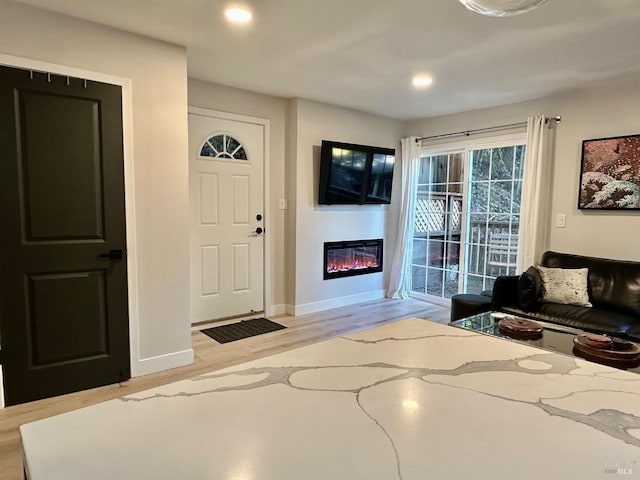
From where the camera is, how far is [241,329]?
160 inches

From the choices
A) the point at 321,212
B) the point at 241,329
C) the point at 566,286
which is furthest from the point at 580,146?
the point at 241,329

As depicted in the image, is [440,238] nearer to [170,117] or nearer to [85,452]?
[170,117]

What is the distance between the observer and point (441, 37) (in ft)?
9.02

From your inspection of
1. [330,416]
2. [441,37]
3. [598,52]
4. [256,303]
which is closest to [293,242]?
[256,303]

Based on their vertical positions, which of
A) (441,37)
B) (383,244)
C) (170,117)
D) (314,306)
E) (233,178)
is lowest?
(314,306)

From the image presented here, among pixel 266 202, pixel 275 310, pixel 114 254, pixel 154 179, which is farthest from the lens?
pixel 275 310

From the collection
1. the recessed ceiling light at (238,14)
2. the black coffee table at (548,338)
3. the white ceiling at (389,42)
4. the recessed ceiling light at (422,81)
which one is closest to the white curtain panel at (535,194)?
the white ceiling at (389,42)

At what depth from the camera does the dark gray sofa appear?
10.1 feet

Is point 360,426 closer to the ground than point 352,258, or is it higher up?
higher up

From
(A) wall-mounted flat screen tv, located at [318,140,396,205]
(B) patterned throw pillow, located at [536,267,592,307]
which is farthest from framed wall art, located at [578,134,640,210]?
(A) wall-mounted flat screen tv, located at [318,140,396,205]

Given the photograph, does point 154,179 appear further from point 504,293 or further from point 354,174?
point 504,293

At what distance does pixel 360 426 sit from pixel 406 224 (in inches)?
189

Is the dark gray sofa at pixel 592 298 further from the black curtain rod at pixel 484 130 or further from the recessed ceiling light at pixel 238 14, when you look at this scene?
the recessed ceiling light at pixel 238 14

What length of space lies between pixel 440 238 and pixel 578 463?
189 inches
